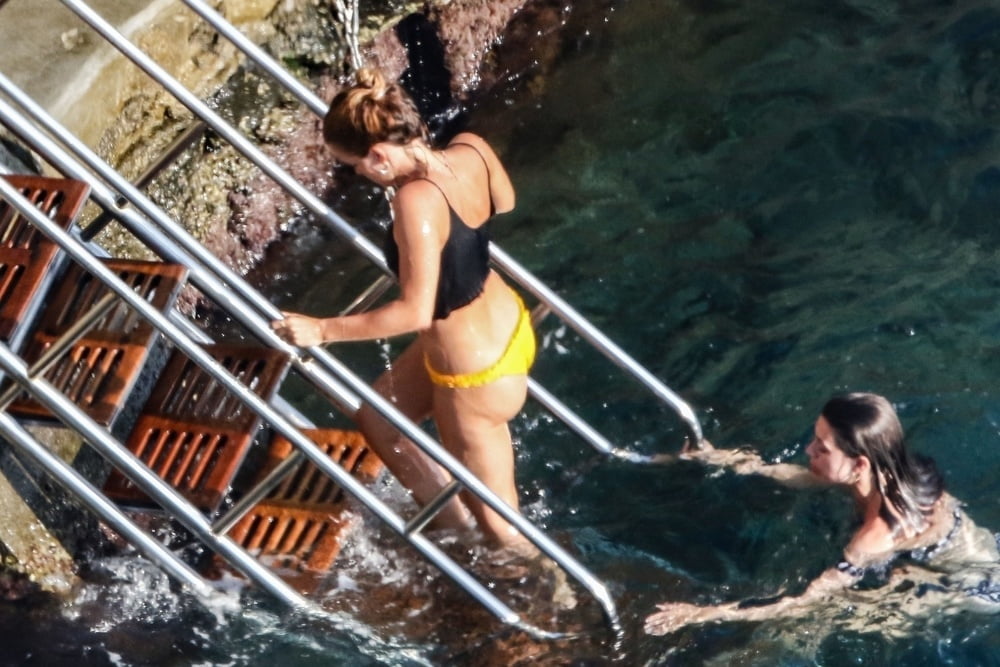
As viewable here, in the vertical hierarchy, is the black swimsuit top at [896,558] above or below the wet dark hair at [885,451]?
below

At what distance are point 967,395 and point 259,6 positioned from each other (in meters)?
3.88

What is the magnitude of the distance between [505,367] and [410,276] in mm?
555

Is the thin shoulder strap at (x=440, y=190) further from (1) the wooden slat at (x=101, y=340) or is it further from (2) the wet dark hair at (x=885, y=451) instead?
(2) the wet dark hair at (x=885, y=451)

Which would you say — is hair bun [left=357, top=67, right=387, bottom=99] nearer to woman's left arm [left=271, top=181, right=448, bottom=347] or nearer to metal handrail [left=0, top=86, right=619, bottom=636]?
woman's left arm [left=271, top=181, right=448, bottom=347]

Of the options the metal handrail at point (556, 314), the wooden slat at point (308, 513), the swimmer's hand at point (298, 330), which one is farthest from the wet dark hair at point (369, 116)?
the wooden slat at point (308, 513)

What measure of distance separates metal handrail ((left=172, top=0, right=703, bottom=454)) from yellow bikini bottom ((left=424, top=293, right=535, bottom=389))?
1.38 ft

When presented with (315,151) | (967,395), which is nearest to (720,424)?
(967,395)

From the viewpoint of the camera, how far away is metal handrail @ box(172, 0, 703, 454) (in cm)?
432

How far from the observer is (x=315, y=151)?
6.97 metres

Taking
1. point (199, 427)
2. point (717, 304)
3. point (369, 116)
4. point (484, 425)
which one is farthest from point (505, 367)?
point (717, 304)

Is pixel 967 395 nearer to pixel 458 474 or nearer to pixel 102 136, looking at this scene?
pixel 458 474

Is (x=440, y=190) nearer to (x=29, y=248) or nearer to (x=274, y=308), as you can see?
(x=274, y=308)

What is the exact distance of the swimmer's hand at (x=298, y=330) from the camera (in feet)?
12.1

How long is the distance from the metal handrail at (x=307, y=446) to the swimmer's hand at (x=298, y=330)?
0.66ft
